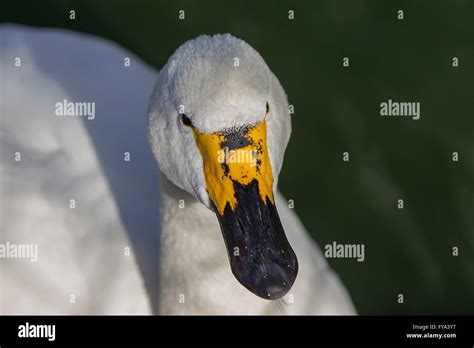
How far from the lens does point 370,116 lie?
5.26m

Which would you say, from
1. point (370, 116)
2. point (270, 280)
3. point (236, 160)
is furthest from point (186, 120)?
point (370, 116)

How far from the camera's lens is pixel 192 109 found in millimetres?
2797

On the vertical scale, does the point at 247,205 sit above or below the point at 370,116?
below

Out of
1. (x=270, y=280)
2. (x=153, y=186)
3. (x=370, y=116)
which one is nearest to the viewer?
(x=270, y=280)

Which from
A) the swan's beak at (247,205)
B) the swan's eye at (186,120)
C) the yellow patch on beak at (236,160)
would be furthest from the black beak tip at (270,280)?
the swan's eye at (186,120)

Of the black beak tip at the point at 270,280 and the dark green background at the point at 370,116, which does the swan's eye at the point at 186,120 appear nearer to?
the black beak tip at the point at 270,280

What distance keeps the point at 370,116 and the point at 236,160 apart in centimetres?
259

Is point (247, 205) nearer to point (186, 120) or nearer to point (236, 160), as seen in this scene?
point (236, 160)

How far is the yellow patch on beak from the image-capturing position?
109 inches

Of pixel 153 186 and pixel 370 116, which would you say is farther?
pixel 370 116

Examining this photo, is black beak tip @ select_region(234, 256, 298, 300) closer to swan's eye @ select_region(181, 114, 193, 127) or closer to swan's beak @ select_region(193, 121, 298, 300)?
swan's beak @ select_region(193, 121, 298, 300)
